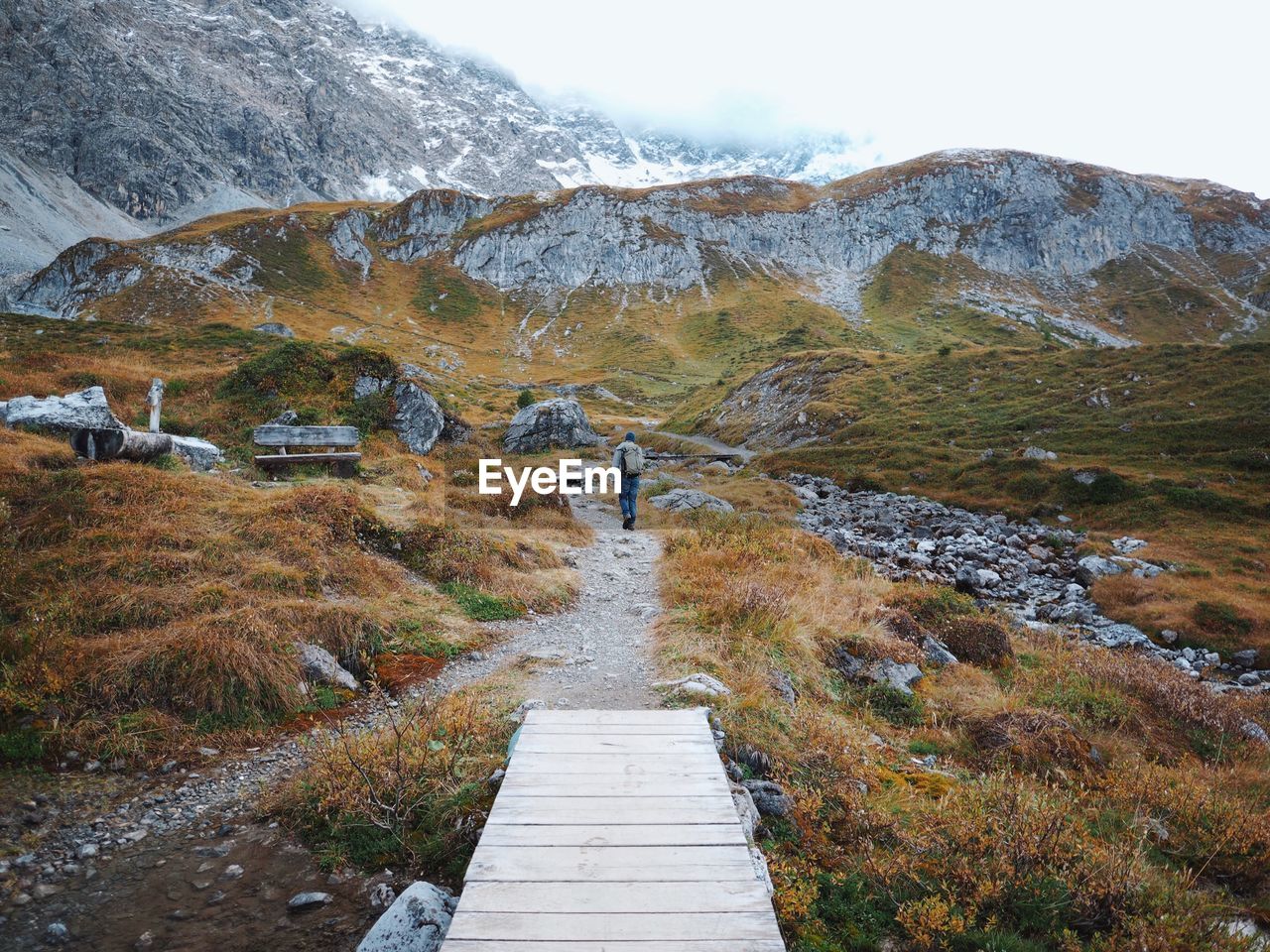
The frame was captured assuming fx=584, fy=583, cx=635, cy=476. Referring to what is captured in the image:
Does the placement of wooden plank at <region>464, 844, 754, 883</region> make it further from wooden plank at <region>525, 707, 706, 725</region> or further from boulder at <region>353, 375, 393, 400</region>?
boulder at <region>353, 375, 393, 400</region>

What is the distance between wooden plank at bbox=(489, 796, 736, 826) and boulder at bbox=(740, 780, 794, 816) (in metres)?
1.11

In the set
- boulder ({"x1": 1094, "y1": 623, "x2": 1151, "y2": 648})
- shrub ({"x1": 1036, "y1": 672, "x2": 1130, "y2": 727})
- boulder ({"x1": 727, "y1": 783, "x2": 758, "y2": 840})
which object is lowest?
boulder ({"x1": 1094, "y1": 623, "x2": 1151, "y2": 648})

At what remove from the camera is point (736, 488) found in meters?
29.7

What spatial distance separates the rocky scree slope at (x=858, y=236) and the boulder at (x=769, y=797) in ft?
453

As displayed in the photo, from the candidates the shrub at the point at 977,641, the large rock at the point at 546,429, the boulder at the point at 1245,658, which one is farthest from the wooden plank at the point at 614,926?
the large rock at the point at 546,429

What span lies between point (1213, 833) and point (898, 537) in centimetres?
1880

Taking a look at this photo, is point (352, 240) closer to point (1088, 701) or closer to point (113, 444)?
point (113, 444)

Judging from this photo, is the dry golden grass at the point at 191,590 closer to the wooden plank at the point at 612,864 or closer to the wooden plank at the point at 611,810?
the wooden plank at the point at 611,810

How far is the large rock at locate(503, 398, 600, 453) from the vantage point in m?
35.9

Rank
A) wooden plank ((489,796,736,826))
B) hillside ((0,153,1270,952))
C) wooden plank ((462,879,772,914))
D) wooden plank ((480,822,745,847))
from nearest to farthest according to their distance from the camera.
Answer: wooden plank ((462,879,772,914)) → wooden plank ((480,822,745,847)) → wooden plank ((489,796,736,826)) → hillside ((0,153,1270,952))

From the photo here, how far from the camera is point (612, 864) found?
4.05 metres

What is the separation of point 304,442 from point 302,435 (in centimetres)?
22

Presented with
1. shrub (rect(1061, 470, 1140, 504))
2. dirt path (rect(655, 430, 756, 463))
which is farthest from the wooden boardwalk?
dirt path (rect(655, 430, 756, 463))

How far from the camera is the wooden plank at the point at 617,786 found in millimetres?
4879
